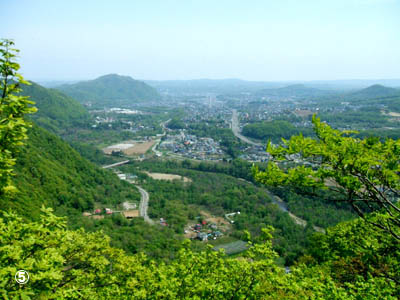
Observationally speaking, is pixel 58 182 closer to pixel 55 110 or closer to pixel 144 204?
pixel 144 204

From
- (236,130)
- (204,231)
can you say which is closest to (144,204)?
(204,231)

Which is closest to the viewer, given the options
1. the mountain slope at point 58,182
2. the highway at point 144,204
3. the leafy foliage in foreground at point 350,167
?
the leafy foliage in foreground at point 350,167

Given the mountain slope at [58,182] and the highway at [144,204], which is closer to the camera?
the mountain slope at [58,182]

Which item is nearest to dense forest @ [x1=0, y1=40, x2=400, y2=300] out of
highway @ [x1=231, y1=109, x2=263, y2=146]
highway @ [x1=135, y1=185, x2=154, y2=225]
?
highway @ [x1=135, y1=185, x2=154, y2=225]

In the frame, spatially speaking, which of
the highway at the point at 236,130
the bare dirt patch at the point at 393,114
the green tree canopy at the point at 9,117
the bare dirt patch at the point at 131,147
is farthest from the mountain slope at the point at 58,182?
the bare dirt patch at the point at 393,114

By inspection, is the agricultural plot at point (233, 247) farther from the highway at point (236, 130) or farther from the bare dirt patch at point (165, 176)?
the highway at point (236, 130)

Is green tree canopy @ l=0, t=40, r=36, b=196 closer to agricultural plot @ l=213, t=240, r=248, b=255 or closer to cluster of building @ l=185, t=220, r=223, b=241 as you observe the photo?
agricultural plot @ l=213, t=240, r=248, b=255

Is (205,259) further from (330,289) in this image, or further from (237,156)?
(237,156)
